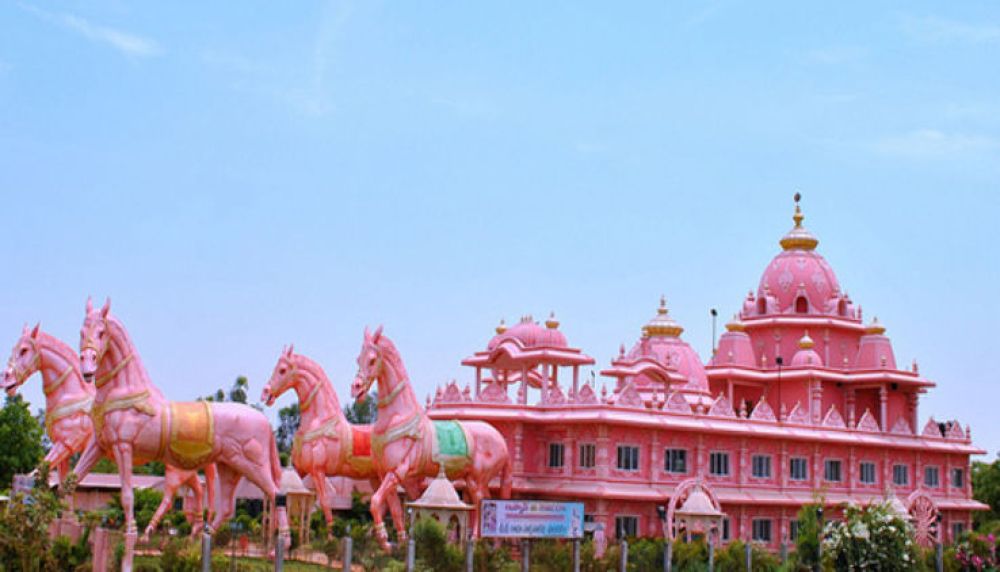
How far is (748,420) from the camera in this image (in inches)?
1521

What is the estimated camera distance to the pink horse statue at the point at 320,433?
97.8ft

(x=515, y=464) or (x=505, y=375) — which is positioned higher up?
(x=505, y=375)

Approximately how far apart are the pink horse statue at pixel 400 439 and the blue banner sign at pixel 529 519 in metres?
6.41

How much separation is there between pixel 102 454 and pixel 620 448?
15.3m

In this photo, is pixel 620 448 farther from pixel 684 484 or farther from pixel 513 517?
pixel 513 517

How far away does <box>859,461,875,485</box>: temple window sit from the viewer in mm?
41250

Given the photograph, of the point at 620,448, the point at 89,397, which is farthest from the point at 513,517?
the point at 620,448

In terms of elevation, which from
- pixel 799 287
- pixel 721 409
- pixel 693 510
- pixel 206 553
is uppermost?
pixel 799 287

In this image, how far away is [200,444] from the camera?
80.2 feet

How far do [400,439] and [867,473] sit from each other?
59.4 feet

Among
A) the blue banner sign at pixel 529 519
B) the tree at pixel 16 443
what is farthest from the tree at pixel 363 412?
the blue banner sign at pixel 529 519

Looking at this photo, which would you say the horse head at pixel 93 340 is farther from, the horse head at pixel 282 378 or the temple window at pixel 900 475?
the temple window at pixel 900 475

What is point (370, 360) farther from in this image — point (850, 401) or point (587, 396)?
point (850, 401)

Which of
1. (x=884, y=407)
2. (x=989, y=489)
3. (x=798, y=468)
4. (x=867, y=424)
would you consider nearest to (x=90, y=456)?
(x=798, y=468)
